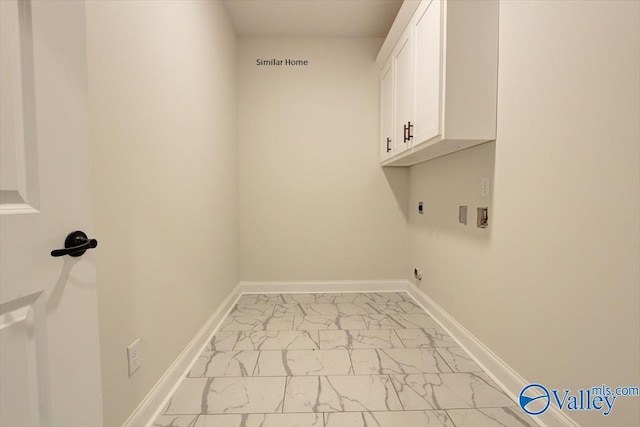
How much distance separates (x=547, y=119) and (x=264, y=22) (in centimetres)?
274

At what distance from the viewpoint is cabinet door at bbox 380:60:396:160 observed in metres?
2.81

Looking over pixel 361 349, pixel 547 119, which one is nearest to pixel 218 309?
pixel 361 349

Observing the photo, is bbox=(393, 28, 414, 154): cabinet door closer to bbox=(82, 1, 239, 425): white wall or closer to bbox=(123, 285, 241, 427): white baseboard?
bbox=(82, 1, 239, 425): white wall

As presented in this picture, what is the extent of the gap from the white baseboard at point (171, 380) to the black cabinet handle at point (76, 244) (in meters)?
0.94

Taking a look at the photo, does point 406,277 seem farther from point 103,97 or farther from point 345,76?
point 103,97

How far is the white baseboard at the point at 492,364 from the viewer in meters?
1.32

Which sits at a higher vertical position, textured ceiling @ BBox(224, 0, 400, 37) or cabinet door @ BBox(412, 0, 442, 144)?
textured ceiling @ BBox(224, 0, 400, 37)

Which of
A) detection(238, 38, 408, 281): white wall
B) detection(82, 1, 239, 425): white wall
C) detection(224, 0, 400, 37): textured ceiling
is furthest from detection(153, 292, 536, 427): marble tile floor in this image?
detection(224, 0, 400, 37): textured ceiling

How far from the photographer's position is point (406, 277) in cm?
335

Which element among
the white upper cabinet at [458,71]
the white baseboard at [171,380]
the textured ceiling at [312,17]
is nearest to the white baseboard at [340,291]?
the white baseboard at [171,380]

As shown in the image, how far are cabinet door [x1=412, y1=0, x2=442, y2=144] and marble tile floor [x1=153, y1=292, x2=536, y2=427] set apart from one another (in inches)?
58.4

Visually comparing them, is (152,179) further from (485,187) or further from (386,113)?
(386,113)

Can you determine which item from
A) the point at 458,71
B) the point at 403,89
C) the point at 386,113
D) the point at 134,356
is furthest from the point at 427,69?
the point at 134,356

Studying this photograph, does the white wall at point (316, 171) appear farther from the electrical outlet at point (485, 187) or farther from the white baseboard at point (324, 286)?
the electrical outlet at point (485, 187)
